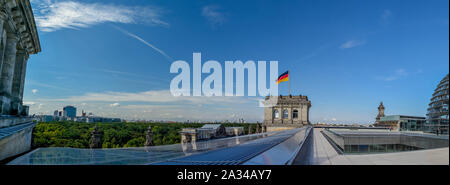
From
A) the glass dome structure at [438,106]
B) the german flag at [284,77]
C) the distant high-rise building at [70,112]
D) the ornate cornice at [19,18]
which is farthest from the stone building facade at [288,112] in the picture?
the distant high-rise building at [70,112]

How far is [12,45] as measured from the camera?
13102mm

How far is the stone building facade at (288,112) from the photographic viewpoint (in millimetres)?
37506

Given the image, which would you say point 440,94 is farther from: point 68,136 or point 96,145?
point 68,136

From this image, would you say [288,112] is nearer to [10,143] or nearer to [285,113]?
[285,113]

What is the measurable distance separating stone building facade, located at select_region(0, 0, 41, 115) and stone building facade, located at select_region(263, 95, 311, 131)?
32.1m

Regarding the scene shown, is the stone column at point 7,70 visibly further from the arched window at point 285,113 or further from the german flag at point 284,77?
the arched window at point 285,113

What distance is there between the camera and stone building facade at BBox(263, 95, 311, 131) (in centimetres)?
3751

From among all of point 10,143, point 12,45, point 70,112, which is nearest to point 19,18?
point 12,45

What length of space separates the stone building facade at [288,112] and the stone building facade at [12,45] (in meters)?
32.1

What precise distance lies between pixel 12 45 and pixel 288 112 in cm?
3515

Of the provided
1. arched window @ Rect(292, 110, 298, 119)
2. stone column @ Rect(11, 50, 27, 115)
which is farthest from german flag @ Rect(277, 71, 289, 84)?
stone column @ Rect(11, 50, 27, 115)
